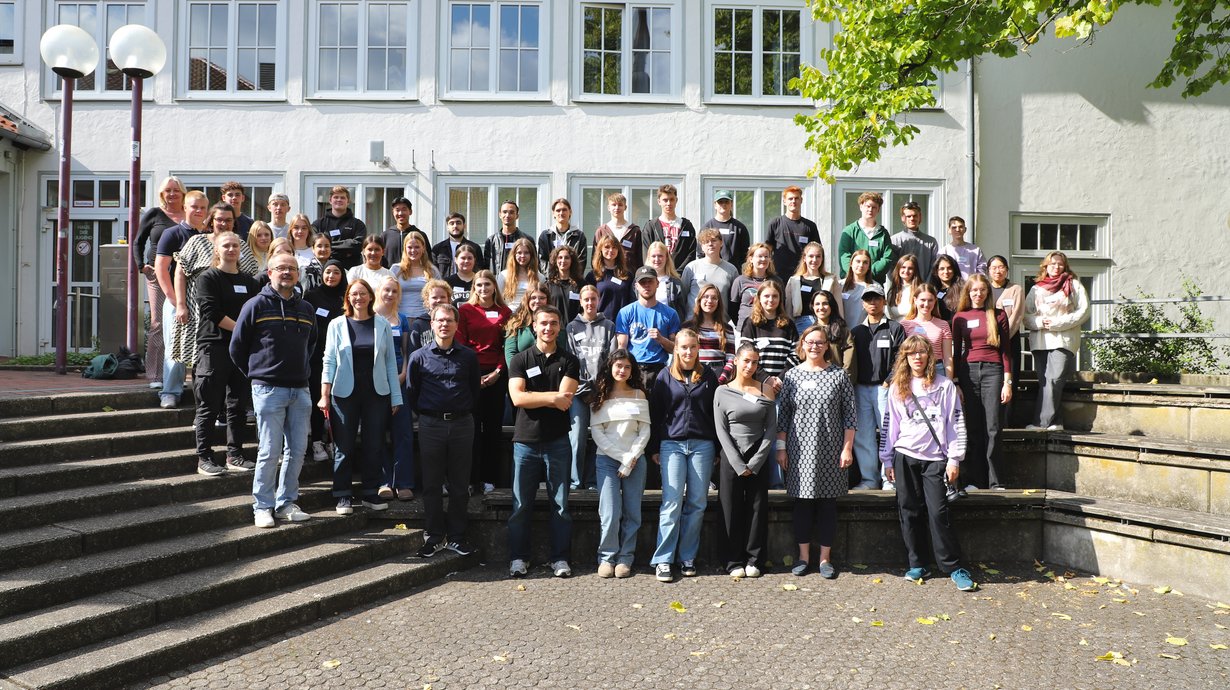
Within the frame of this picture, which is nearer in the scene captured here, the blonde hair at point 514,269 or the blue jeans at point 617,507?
the blue jeans at point 617,507

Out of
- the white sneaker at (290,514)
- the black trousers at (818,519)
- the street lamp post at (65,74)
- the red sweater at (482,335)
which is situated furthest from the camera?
the street lamp post at (65,74)

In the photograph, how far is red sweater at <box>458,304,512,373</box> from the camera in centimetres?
782

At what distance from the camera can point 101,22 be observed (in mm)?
14180

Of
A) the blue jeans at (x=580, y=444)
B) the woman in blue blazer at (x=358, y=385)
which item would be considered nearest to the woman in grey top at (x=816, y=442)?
the blue jeans at (x=580, y=444)

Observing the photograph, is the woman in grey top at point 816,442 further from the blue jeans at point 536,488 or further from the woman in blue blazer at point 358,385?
the woman in blue blazer at point 358,385

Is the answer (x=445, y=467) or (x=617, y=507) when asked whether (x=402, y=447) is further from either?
(x=617, y=507)

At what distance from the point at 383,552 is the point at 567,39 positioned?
30.3 ft

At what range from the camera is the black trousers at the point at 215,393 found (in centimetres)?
700

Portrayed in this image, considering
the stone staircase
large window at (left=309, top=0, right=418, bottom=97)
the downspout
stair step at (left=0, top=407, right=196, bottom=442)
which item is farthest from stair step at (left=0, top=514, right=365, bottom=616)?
the downspout

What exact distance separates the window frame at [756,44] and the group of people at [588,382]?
6.04 meters

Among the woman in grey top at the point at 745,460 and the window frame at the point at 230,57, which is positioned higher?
the window frame at the point at 230,57

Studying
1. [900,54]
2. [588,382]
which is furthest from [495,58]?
[588,382]

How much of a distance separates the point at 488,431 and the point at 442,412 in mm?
964

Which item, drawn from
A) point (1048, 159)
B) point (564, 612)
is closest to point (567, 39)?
point (1048, 159)
